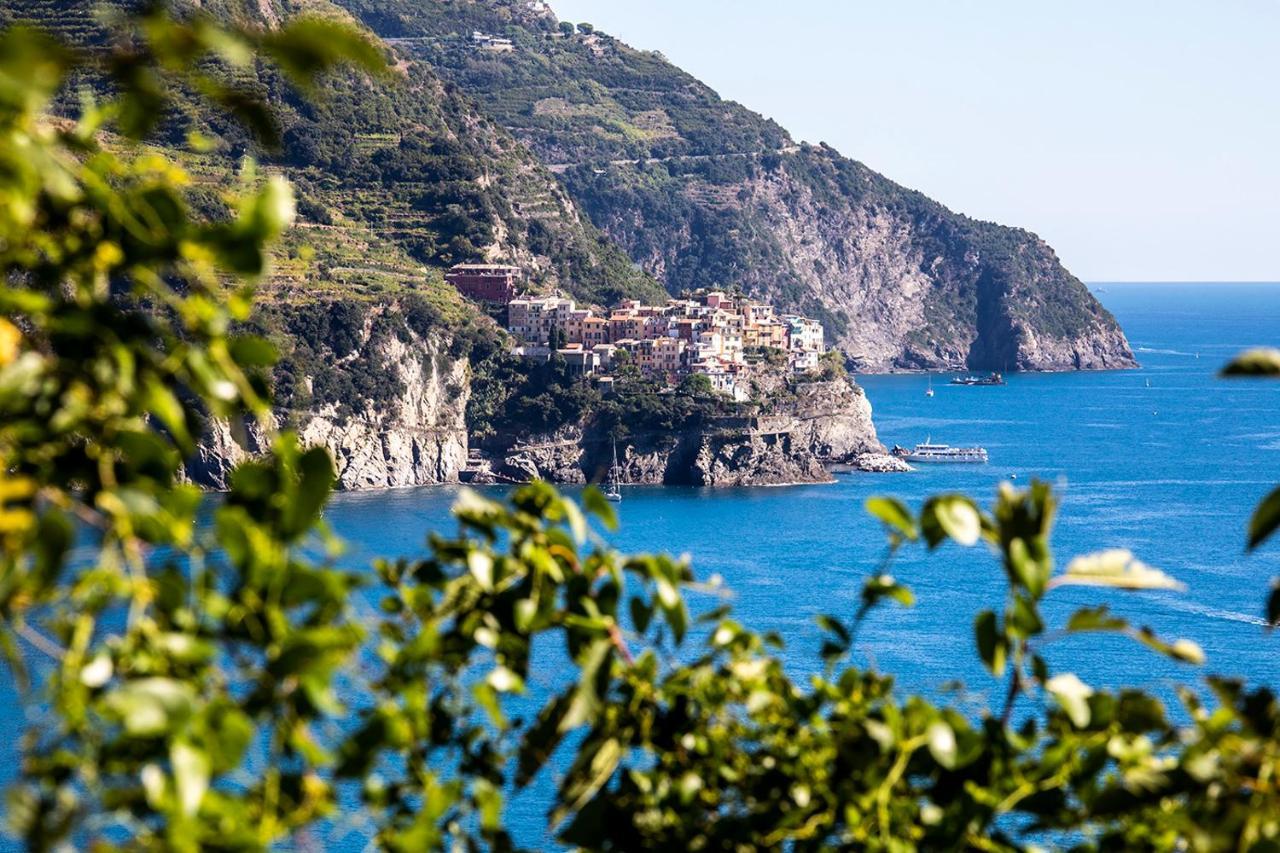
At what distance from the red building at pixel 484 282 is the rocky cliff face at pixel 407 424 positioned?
4084 mm

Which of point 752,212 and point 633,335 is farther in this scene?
point 752,212

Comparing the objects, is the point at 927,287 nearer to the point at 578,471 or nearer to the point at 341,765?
Result: the point at 578,471

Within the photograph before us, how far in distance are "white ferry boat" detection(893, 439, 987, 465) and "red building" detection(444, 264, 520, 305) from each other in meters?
12.5

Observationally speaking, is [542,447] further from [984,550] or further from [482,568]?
[482,568]

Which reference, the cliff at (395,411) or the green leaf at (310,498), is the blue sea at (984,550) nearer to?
Result: the cliff at (395,411)

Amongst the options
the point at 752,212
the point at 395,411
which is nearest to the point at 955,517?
the point at 395,411

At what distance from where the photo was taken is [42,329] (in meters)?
1.03

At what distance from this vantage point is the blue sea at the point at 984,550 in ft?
90.1

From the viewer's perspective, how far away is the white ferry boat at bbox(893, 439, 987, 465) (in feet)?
163

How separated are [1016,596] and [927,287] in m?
93.7

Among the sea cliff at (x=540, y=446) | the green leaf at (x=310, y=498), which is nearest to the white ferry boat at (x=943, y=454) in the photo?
the sea cliff at (x=540, y=446)

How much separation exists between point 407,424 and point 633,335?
7971 millimetres

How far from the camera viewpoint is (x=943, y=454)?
5038 centimetres

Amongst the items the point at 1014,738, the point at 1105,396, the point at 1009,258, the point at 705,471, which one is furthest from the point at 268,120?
the point at 1009,258
